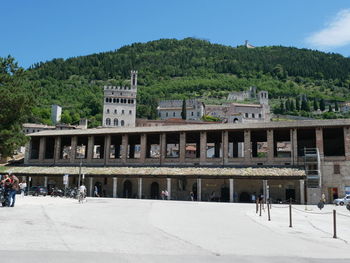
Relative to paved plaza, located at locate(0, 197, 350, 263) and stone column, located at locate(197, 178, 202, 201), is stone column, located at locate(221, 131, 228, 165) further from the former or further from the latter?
paved plaza, located at locate(0, 197, 350, 263)

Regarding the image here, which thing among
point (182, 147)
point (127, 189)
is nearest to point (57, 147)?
point (127, 189)

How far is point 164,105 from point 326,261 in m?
172

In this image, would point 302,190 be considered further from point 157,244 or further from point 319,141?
point 157,244

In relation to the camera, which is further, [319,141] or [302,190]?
[319,141]

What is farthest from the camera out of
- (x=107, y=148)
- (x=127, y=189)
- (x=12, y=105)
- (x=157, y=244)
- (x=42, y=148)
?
(x=42, y=148)

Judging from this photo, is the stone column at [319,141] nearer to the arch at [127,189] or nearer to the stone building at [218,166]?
the stone building at [218,166]

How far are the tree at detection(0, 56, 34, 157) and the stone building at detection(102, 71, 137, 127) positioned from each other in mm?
96197

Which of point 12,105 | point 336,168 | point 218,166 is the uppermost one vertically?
point 12,105

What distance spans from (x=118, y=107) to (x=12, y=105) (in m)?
103

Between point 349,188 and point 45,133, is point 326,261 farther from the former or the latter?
point 45,133

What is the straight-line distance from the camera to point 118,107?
463ft

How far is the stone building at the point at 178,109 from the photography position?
168 m

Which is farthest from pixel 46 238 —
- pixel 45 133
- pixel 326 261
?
pixel 45 133

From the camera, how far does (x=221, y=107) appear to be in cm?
17425
